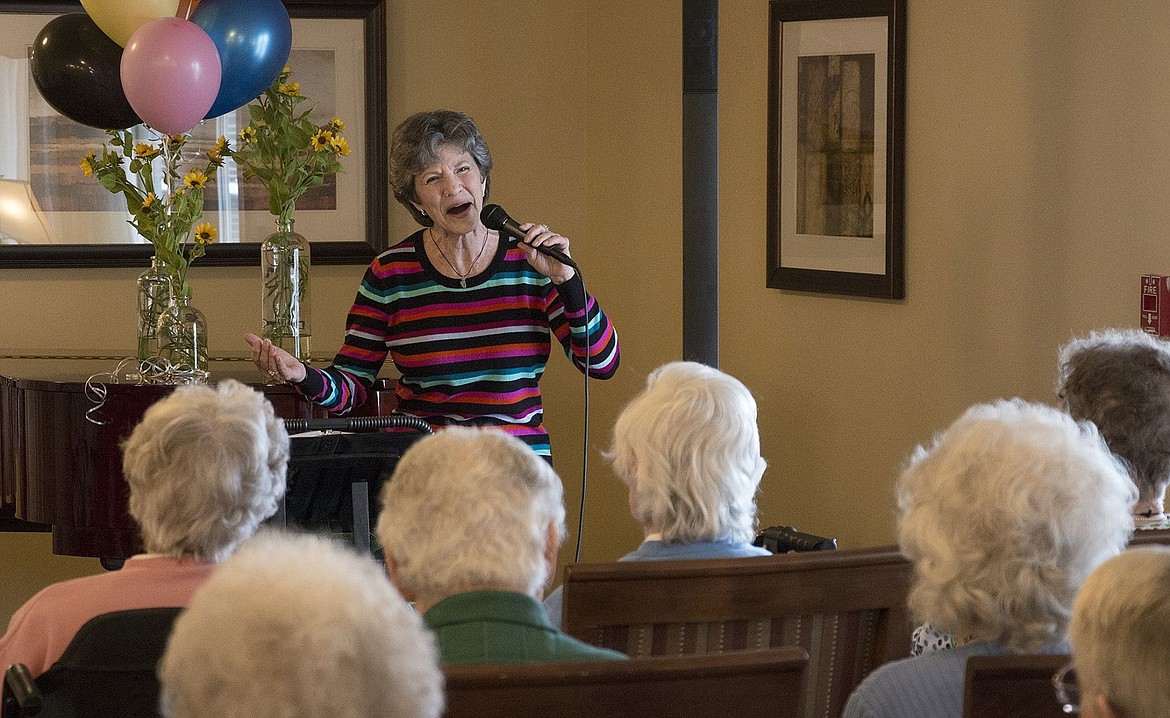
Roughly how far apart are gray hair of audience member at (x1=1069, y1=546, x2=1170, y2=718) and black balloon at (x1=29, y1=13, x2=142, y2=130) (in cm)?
314

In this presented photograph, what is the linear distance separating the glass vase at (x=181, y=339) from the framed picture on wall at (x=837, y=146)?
174 centimetres

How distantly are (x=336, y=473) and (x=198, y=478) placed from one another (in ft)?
2.72

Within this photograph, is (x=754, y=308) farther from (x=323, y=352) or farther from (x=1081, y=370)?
(x=1081, y=370)

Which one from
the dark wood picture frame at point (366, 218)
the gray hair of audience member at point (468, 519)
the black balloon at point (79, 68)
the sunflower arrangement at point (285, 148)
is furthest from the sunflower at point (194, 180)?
the gray hair of audience member at point (468, 519)

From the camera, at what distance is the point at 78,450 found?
3.76 metres

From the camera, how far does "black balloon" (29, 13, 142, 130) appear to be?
3.69 metres

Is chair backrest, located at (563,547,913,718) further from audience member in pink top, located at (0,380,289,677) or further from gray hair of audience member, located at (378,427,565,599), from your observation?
audience member in pink top, located at (0,380,289,677)

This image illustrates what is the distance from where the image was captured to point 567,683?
4.31 ft

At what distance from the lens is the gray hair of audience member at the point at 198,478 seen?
1.89 metres

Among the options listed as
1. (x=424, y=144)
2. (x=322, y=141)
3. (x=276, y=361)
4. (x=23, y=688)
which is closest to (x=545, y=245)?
(x=424, y=144)

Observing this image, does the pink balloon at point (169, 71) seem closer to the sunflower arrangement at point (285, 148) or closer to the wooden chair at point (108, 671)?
the sunflower arrangement at point (285, 148)

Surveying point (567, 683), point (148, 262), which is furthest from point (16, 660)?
point (148, 262)

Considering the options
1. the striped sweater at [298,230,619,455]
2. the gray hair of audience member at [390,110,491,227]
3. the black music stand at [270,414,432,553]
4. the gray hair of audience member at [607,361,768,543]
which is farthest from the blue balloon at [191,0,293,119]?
the gray hair of audience member at [607,361,768,543]

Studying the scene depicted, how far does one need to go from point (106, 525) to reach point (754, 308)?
82.1 inches
